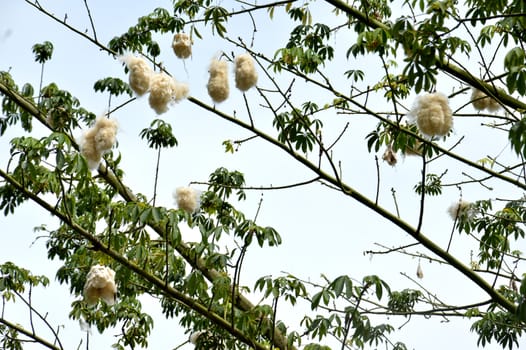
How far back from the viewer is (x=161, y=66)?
2527 millimetres

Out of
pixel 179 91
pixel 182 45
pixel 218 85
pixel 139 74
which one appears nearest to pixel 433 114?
pixel 218 85

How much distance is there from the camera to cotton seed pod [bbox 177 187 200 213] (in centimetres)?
276

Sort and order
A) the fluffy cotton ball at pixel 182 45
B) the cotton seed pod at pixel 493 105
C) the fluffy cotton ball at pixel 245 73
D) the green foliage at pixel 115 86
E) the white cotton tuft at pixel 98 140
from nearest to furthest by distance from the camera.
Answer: the white cotton tuft at pixel 98 140 → the fluffy cotton ball at pixel 245 73 → the cotton seed pod at pixel 493 105 → the fluffy cotton ball at pixel 182 45 → the green foliage at pixel 115 86

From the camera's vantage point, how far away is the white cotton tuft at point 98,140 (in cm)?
231

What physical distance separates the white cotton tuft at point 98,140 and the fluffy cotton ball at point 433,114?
109 cm

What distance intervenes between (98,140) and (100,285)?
0.59m

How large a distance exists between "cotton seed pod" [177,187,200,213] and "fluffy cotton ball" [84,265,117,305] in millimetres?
437

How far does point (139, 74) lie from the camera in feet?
7.72

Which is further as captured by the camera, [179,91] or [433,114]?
[179,91]

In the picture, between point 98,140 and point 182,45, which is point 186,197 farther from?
point 182,45

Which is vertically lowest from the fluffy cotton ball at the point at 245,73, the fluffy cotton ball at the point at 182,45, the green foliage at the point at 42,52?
the fluffy cotton ball at the point at 245,73

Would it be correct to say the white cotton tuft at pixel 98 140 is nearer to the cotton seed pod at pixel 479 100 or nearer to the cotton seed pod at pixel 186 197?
the cotton seed pod at pixel 186 197

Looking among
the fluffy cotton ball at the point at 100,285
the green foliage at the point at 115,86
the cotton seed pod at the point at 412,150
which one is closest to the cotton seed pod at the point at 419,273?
the cotton seed pod at the point at 412,150

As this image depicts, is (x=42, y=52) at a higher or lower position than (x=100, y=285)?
higher
